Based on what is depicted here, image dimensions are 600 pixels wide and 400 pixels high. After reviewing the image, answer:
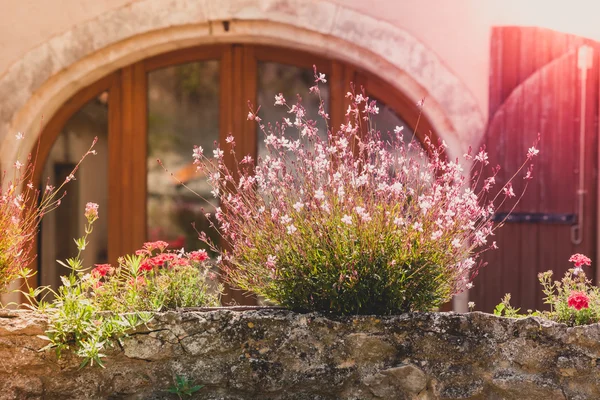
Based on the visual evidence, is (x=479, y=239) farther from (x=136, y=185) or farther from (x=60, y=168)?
(x=60, y=168)

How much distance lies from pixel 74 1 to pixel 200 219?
1.82 m

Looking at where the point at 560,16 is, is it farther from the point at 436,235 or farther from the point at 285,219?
the point at 285,219

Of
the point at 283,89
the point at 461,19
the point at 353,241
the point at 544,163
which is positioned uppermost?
the point at 461,19

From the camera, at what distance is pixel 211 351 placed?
300cm

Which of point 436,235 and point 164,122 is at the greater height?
point 164,122

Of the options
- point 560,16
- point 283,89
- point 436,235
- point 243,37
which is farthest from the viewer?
point 283,89

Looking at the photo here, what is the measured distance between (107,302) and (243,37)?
112 inches

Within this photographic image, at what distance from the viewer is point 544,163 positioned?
5.24 metres

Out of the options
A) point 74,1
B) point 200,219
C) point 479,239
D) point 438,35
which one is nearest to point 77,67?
point 74,1

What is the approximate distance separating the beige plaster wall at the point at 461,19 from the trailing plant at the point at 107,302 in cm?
262

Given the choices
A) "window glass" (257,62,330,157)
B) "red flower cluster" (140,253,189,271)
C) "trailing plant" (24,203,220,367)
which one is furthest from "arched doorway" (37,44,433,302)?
"red flower cluster" (140,253,189,271)

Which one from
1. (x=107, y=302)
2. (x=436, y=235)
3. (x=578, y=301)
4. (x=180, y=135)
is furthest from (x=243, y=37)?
(x=578, y=301)

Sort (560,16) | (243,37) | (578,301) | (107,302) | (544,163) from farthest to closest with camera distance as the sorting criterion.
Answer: (243,37), (560,16), (544,163), (107,302), (578,301)

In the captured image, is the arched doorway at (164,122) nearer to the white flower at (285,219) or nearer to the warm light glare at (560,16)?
the warm light glare at (560,16)
